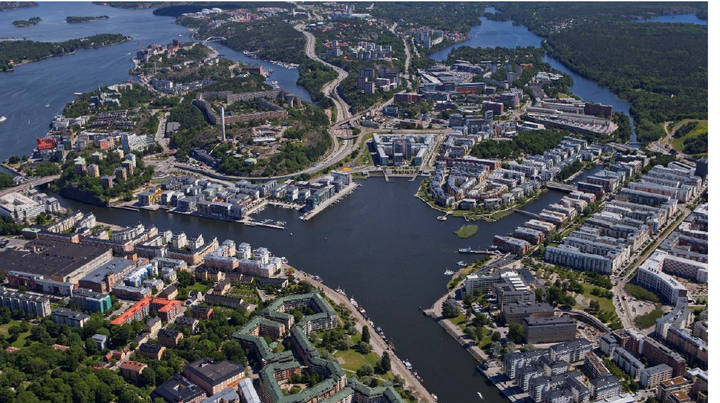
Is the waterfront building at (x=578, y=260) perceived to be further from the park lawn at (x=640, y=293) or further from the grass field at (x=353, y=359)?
the grass field at (x=353, y=359)

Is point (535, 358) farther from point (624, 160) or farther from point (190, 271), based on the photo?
point (624, 160)

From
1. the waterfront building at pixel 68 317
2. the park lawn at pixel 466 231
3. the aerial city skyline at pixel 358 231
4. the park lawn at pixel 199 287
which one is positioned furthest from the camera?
the park lawn at pixel 466 231

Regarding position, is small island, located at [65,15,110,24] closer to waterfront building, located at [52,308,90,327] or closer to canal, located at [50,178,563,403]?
canal, located at [50,178,563,403]

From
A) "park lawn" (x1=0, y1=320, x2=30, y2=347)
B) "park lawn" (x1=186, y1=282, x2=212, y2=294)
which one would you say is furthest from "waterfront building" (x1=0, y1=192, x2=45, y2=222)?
"park lawn" (x1=186, y1=282, x2=212, y2=294)

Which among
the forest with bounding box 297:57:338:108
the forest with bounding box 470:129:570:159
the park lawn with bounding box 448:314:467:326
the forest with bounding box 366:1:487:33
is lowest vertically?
the park lawn with bounding box 448:314:467:326

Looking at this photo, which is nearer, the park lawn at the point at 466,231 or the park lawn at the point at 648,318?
the park lawn at the point at 648,318

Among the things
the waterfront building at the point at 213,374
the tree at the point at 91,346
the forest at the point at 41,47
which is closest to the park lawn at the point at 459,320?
the waterfront building at the point at 213,374
